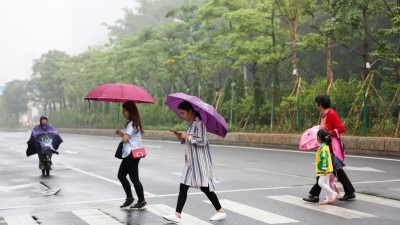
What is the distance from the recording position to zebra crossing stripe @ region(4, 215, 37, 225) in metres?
8.88

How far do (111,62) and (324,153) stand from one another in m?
48.5

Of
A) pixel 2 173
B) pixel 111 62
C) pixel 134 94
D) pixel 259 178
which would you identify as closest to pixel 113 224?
pixel 134 94

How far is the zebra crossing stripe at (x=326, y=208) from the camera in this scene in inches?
349

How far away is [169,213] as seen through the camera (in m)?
9.45

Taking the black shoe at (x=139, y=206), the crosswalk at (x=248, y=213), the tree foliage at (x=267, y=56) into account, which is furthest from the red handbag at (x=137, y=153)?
the tree foliage at (x=267, y=56)

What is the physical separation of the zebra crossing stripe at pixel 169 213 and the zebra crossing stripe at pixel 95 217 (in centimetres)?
73

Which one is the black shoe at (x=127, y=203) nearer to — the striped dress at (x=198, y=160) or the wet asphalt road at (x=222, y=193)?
the wet asphalt road at (x=222, y=193)

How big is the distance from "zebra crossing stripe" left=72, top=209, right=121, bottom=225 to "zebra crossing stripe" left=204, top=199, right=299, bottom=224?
179 cm

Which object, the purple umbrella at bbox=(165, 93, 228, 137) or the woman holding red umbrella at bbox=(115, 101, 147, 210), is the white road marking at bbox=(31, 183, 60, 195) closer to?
the woman holding red umbrella at bbox=(115, 101, 147, 210)

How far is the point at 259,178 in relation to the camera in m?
14.0

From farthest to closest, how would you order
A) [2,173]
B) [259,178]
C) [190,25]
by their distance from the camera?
1. [190,25]
2. [2,173]
3. [259,178]

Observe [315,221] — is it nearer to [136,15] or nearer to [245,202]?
[245,202]

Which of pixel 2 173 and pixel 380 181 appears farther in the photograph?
pixel 2 173

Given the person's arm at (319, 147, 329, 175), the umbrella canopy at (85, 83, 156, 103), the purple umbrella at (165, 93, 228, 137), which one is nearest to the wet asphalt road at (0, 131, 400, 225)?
the person's arm at (319, 147, 329, 175)
